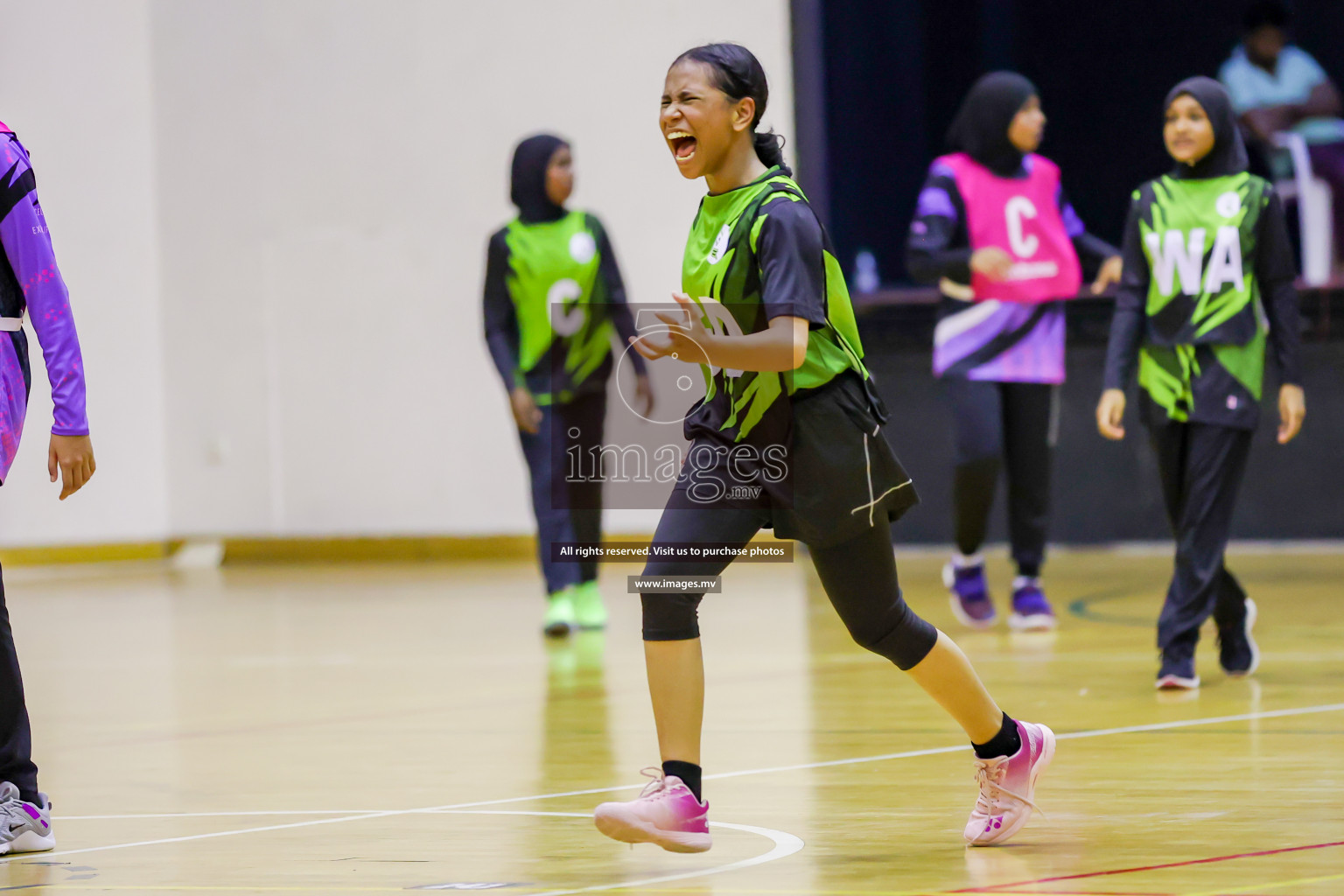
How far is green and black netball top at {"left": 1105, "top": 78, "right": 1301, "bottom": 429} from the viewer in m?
4.97

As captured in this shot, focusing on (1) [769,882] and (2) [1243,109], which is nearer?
(1) [769,882]

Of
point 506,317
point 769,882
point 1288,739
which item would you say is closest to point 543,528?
point 506,317

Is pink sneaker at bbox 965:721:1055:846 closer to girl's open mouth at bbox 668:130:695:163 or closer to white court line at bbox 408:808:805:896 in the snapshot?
white court line at bbox 408:808:805:896

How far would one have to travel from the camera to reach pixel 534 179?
706 centimetres

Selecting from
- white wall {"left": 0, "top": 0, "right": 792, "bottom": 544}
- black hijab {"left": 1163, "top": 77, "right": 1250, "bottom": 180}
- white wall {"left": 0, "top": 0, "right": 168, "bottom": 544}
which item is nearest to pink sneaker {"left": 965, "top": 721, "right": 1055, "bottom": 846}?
black hijab {"left": 1163, "top": 77, "right": 1250, "bottom": 180}

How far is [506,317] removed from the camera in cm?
713

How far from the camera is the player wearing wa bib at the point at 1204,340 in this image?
16.3 feet

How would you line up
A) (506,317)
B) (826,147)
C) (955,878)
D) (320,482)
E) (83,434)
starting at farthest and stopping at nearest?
(320,482) → (826,147) → (506,317) → (83,434) → (955,878)

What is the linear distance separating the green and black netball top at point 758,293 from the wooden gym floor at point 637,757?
0.80 m

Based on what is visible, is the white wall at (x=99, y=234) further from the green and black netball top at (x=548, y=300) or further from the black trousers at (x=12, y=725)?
the black trousers at (x=12, y=725)

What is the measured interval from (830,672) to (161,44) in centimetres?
732

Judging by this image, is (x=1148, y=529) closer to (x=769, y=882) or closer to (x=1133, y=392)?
(x=1133, y=392)

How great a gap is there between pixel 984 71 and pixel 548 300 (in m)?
3.55

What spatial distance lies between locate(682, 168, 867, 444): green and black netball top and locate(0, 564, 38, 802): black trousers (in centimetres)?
138
